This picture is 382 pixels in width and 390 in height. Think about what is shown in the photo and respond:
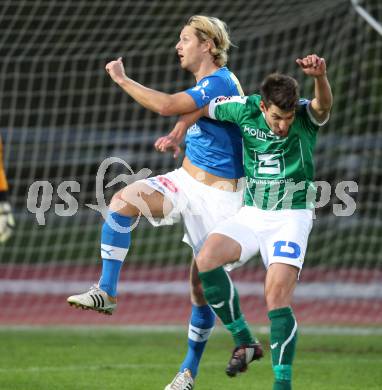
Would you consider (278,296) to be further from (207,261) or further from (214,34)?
(214,34)

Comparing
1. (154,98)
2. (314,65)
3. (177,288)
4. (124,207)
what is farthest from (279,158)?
(177,288)

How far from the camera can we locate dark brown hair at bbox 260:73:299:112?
6.36 meters

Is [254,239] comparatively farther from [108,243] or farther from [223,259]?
[108,243]

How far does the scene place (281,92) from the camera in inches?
250

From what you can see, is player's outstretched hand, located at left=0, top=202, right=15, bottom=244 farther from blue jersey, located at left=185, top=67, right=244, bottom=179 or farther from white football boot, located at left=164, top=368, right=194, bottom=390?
white football boot, located at left=164, top=368, right=194, bottom=390

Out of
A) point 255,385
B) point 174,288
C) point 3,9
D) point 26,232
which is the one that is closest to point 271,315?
point 255,385

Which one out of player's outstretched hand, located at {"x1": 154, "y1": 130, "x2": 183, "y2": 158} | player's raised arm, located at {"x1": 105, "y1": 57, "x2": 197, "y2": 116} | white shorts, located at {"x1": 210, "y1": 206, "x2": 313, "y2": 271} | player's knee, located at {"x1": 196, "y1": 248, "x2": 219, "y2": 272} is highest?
player's raised arm, located at {"x1": 105, "y1": 57, "x2": 197, "y2": 116}

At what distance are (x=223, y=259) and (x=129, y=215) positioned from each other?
83 cm

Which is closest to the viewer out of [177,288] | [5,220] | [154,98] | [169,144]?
[169,144]

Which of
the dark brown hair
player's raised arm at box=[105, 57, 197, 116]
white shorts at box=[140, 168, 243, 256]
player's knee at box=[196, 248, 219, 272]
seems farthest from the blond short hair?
player's knee at box=[196, 248, 219, 272]

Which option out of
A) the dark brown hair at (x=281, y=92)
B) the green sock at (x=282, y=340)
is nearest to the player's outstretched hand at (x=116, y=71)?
the dark brown hair at (x=281, y=92)

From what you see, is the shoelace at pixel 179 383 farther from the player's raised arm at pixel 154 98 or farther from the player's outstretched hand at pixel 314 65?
the player's outstretched hand at pixel 314 65

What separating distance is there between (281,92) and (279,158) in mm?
512

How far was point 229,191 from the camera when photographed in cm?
730
